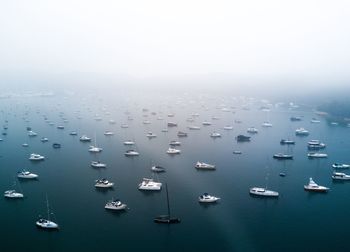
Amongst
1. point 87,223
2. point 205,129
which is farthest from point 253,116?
point 87,223

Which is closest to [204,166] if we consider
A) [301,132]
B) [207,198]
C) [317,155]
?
[207,198]

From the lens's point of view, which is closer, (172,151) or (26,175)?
(26,175)

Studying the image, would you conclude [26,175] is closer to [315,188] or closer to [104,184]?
[104,184]

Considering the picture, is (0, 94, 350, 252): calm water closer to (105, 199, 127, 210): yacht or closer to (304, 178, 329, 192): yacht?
(105, 199, 127, 210): yacht

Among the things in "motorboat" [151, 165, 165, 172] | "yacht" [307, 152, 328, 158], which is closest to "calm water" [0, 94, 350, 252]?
"motorboat" [151, 165, 165, 172]

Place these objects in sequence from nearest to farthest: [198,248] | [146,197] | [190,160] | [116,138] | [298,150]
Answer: [198,248] < [146,197] < [190,160] < [298,150] < [116,138]

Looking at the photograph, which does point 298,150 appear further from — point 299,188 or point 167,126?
point 167,126

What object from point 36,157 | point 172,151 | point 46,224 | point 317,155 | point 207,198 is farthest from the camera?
point 172,151

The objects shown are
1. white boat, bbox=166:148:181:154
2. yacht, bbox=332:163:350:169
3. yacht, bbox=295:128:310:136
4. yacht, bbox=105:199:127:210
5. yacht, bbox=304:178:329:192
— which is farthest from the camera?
yacht, bbox=295:128:310:136

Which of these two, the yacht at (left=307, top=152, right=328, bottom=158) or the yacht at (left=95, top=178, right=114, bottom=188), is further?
the yacht at (left=307, top=152, right=328, bottom=158)
